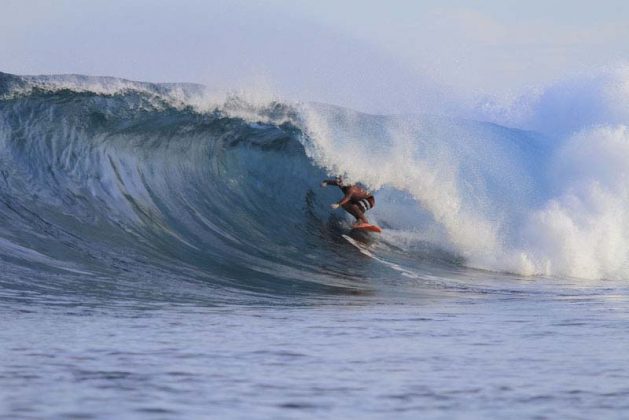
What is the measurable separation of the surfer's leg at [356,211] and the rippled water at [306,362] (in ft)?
21.1

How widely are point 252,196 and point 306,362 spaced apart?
948 centimetres

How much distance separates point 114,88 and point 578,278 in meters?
6.91

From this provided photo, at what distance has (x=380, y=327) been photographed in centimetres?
604

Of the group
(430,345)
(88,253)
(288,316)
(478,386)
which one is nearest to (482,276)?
(88,253)

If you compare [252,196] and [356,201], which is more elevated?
[356,201]

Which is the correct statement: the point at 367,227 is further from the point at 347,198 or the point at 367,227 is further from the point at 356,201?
the point at 347,198

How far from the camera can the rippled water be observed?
12.3 ft

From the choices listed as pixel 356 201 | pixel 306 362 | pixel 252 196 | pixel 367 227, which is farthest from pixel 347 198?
pixel 306 362

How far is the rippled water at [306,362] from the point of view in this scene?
375cm

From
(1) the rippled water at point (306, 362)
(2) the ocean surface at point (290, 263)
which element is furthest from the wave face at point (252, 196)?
(1) the rippled water at point (306, 362)

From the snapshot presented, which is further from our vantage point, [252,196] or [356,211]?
[252,196]

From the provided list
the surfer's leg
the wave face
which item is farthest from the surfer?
the wave face

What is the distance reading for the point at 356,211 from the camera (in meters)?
13.7

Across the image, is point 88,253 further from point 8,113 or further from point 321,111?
point 321,111
